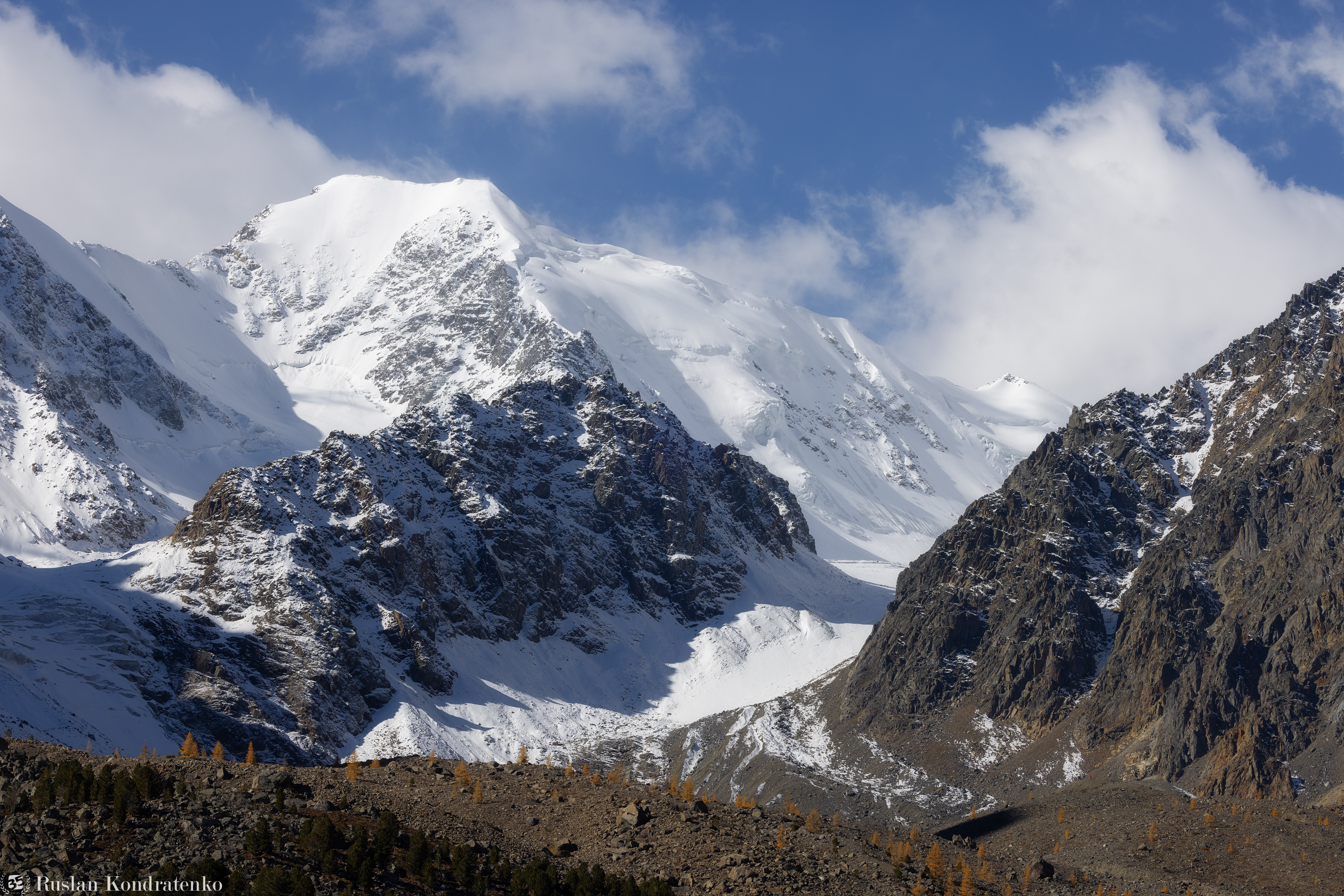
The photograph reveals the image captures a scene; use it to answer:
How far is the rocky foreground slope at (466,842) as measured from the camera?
152 feet

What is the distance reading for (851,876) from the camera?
5447cm

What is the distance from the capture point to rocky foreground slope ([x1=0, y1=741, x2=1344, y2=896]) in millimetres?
46344

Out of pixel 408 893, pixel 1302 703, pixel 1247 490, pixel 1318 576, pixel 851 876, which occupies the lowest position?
pixel 408 893

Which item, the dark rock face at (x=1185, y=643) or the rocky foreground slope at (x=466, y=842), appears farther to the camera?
the dark rock face at (x=1185, y=643)

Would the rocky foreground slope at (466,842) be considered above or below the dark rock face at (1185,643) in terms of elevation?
below

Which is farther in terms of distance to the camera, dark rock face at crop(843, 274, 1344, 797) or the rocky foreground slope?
dark rock face at crop(843, 274, 1344, 797)

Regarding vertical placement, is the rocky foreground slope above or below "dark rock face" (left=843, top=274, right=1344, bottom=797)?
below

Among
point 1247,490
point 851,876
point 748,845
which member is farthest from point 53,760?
point 1247,490

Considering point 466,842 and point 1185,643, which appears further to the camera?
point 1185,643

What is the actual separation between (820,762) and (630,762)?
31361mm

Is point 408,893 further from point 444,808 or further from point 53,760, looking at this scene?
point 53,760

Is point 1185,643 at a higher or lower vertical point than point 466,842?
higher

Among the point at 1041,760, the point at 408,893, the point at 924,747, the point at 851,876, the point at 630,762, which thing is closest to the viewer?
the point at 408,893

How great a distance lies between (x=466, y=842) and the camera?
52.8 meters
